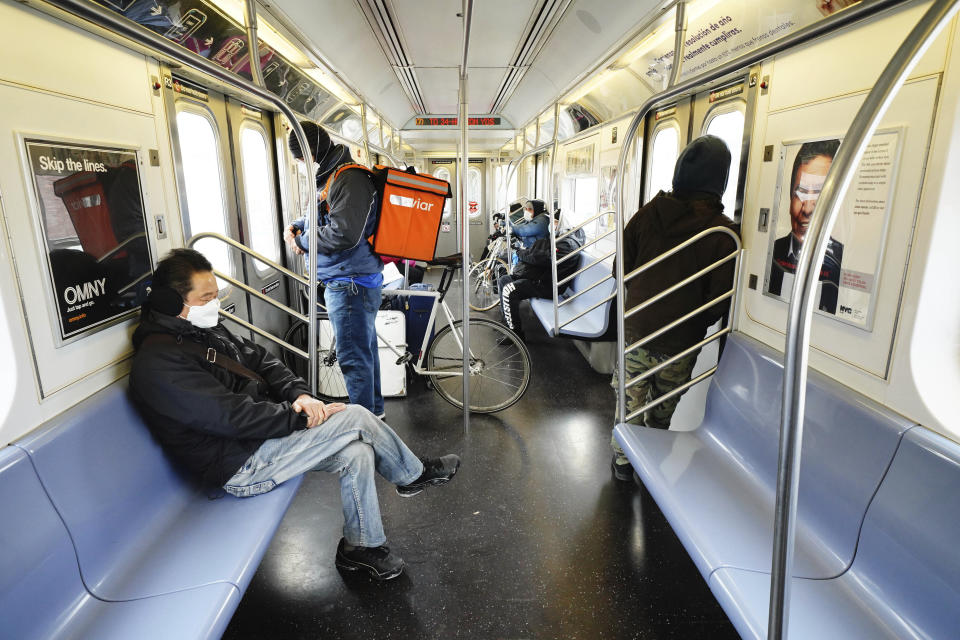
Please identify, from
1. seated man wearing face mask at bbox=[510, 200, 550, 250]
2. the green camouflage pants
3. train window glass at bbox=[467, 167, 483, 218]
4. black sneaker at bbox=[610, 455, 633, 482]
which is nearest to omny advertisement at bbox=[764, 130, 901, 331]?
the green camouflage pants

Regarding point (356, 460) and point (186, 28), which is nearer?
point (356, 460)

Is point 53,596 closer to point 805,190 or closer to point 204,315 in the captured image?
Result: point 204,315

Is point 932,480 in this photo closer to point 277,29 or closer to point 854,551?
point 854,551

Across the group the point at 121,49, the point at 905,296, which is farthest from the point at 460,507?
the point at 121,49

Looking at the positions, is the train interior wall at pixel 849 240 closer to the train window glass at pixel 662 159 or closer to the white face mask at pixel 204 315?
the white face mask at pixel 204 315

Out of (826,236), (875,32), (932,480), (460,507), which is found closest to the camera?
(826,236)

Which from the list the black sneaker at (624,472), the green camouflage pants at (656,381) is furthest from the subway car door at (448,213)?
the black sneaker at (624,472)

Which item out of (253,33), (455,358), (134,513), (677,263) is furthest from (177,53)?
(455,358)

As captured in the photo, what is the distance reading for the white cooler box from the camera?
14.1 feet

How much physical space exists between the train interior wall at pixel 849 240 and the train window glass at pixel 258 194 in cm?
189

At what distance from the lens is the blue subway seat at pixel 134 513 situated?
170cm

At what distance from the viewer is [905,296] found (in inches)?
70.9

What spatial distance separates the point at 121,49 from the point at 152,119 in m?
0.32

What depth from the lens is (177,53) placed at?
180cm
